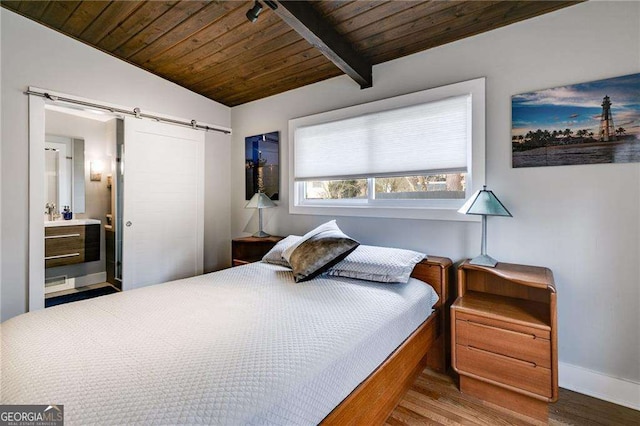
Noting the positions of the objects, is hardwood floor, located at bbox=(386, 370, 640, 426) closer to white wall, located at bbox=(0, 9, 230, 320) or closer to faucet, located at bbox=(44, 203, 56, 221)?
white wall, located at bbox=(0, 9, 230, 320)

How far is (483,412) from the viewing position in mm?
1730

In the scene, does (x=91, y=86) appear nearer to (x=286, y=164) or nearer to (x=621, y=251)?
(x=286, y=164)

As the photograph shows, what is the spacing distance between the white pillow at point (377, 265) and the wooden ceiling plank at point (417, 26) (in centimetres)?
169

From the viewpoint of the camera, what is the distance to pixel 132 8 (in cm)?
231

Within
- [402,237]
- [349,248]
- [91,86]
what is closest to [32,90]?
[91,86]

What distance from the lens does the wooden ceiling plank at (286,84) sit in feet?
9.64

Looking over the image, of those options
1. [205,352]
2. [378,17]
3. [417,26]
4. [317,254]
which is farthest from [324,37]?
[205,352]

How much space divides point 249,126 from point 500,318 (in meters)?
3.36

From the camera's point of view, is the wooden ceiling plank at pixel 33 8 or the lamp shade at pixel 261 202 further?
the lamp shade at pixel 261 202

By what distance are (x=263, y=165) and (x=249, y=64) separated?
3.77 feet

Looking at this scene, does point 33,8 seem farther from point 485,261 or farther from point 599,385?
point 599,385

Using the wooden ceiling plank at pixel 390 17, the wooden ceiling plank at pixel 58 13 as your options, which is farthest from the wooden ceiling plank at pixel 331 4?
the wooden ceiling plank at pixel 58 13

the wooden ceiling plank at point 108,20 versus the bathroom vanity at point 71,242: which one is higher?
the wooden ceiling plank at point 108,20

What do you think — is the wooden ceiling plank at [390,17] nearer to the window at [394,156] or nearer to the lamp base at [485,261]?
the window at [394,156]
